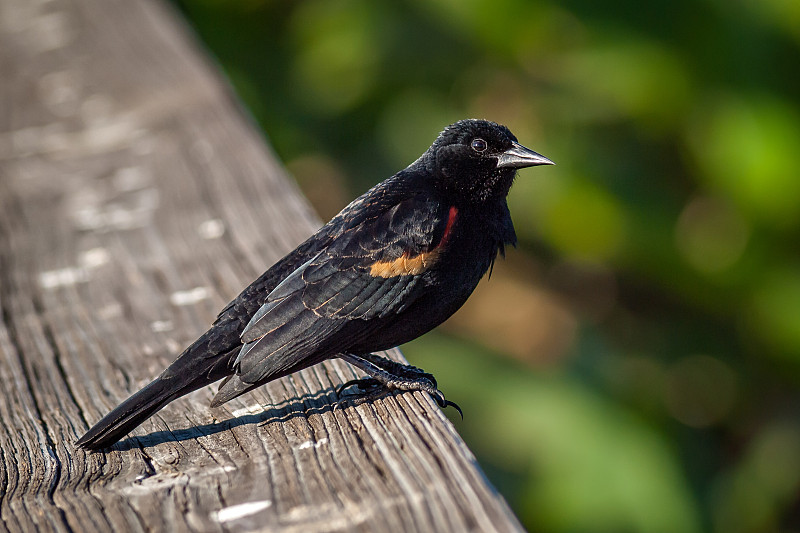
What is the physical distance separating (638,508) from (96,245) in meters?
3.24

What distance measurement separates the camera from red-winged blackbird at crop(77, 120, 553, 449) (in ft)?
7.54

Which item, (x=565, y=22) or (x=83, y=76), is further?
(x=565, y=22)

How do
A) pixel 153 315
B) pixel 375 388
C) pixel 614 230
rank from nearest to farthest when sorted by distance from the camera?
pixel 375 388, pixel 153 315, pixel 614 230

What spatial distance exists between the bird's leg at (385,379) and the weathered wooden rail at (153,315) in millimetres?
87

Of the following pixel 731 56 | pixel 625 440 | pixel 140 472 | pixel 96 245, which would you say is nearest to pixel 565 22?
pixel 731 56

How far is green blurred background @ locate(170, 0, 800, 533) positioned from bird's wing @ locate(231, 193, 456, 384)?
2813 millimetres

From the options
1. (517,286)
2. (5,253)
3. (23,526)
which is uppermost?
(23,526)

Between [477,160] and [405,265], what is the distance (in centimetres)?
62

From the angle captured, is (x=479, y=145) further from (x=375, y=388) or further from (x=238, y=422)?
(x=238, y=422)

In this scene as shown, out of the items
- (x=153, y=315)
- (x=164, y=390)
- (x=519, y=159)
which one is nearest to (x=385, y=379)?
(x=164, y=390)

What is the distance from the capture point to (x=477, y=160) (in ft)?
10.0

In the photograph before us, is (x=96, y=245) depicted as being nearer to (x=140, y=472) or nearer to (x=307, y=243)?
(x=307, y=243)

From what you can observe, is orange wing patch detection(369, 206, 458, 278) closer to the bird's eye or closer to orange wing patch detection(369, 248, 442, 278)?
orange wing patch detection(369, 248, 442, 278)

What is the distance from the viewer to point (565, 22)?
6.24 m
